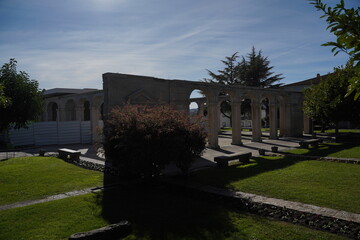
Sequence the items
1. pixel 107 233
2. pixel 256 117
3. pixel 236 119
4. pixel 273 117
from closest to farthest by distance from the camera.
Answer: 1. pixel 107 233
2. pixel 236 119
3. pixel 256 117
4. pixel 273 117

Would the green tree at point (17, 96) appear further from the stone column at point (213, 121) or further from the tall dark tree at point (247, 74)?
the tall dark tree at point (247, 74)

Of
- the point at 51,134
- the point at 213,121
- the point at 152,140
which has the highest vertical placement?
the point at 213,121

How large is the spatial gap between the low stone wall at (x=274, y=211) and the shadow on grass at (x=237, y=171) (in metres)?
0.84

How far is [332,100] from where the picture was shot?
16750mm

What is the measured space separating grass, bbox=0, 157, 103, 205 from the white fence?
7.92 meters

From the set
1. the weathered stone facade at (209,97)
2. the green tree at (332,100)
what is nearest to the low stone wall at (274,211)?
the weathered stone facade at (209,97)

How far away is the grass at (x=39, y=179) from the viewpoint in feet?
25.7

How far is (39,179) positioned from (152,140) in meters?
4.60

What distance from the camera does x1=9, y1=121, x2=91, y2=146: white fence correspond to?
1997 cm

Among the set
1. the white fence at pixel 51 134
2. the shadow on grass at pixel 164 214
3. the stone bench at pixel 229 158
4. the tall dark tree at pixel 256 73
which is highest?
the tall dark tree at pixel 256 73

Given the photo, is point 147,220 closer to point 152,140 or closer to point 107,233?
point 107,233

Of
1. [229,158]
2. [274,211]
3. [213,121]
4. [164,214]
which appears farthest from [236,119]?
[164,214]

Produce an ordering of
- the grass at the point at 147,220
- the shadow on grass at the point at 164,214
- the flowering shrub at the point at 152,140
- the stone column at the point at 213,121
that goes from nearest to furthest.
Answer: the grass at the point at 147,220 → the shadow on grass at the point at 164,214 → the flowering shrub at the point at 152,140 → the stone column at the point at 213,121

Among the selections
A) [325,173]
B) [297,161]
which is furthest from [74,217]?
[297,161]
